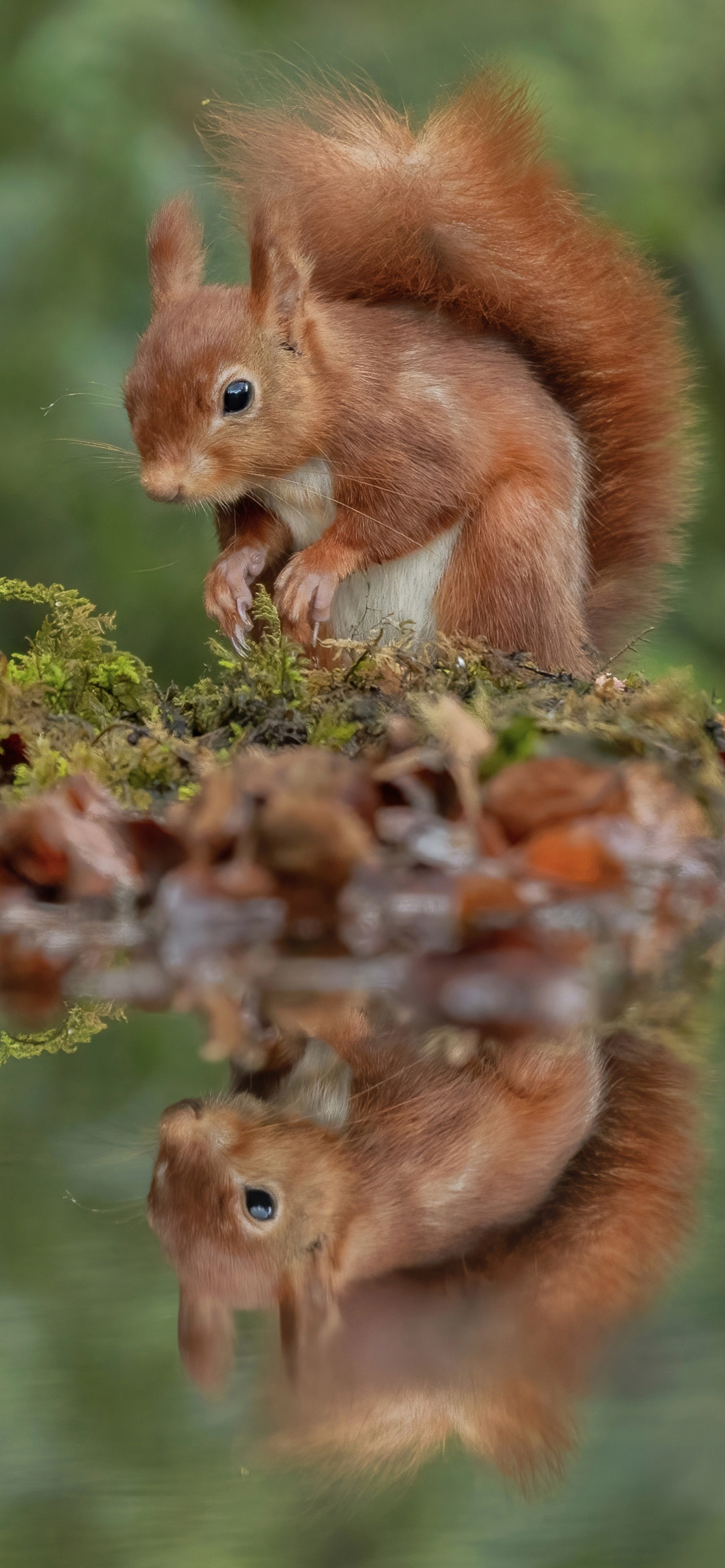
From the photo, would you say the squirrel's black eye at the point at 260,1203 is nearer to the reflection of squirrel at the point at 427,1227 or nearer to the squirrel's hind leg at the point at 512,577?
the reflection of squirrel at the point at 427,1227

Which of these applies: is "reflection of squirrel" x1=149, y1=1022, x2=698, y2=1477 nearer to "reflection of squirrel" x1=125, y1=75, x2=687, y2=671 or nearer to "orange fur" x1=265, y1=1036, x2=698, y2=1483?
"orange fur" x1=265, y1=1036, x2=698, y2=1483

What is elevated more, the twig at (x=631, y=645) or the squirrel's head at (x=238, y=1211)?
the squirrel's head at (x=238, y=1211)

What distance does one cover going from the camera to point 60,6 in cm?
203

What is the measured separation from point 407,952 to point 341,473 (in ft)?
2.32

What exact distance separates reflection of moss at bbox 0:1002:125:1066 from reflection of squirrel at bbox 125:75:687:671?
0.71m

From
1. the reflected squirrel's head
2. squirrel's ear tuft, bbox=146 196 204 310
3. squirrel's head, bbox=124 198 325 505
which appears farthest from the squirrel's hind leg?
the reflected squirrel's head

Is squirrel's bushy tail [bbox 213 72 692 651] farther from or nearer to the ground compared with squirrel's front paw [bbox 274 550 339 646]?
farther from the ground

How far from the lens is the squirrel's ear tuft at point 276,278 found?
124cm

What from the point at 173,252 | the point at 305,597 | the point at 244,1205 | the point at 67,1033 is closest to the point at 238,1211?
the point at 244,1205

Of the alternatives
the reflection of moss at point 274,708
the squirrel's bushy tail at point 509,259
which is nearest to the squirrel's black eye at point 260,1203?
the reflection of moss at point 274,708

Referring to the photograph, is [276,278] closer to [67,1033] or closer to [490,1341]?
[67,1033]

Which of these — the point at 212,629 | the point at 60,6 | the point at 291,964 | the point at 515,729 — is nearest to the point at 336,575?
the point at 515,729

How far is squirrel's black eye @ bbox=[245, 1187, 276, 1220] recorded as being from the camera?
0.36 m

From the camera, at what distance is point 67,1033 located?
0.55 meters
